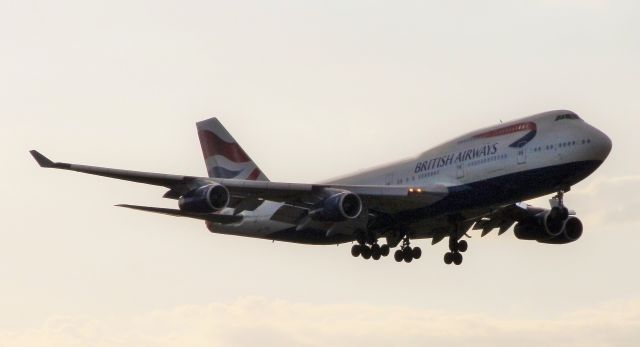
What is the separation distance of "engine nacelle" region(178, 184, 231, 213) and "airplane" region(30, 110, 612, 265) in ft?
0.16

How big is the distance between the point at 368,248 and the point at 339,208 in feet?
20.6

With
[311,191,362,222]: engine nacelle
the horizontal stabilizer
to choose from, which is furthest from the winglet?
[311,191,362,222]: engine nacelle

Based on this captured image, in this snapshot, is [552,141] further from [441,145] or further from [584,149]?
[441,145]

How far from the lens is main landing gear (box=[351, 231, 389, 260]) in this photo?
81688 mm

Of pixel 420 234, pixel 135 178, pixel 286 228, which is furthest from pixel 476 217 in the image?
pixel 135 178

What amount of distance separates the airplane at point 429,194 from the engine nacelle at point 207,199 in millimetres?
47

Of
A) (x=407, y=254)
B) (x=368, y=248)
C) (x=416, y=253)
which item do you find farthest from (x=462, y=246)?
(x=368, y=248)

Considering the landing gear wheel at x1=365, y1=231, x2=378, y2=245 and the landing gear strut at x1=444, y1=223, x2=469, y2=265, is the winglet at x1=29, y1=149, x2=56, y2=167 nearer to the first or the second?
the landing gear wheel at x1=365, y1=231, x2=378, y2=245

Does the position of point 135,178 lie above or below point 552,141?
below

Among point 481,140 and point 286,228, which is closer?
point 481,140

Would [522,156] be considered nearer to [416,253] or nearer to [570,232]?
[570,232]

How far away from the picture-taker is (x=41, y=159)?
7219 cm

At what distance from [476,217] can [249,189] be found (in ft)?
38.8

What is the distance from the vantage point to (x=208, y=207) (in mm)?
75812
